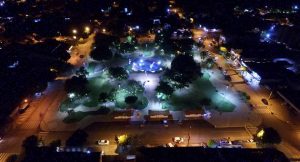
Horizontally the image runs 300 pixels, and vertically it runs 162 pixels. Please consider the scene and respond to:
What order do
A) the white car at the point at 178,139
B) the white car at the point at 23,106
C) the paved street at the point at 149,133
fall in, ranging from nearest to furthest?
the white car at the point at 178,139 → the paved street at the point at 149,133 → the white car at the point at 23,106

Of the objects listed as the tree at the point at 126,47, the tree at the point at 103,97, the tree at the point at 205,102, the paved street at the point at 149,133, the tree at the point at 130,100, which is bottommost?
the paved street at the point at 149,133

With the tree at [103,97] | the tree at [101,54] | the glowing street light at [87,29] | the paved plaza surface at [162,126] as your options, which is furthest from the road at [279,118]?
the glowing street light at [87,29]

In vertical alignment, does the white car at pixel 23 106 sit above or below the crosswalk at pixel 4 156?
above

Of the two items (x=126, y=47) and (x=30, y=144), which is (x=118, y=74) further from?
(x=30, y=144)

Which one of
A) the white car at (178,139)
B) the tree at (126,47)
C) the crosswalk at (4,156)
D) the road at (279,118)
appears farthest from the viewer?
the tree at (126,47)

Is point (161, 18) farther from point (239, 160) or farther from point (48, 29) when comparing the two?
point (239, 160)

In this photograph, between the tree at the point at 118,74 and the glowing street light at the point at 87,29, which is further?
the glowing street light at the point at 87,29

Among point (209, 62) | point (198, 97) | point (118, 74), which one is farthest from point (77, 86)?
point (209, 62)

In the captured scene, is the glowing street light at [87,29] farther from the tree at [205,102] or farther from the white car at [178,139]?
the white car at [178,139]

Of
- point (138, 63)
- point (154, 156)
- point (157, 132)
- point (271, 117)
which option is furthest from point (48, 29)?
point (271, 117)
